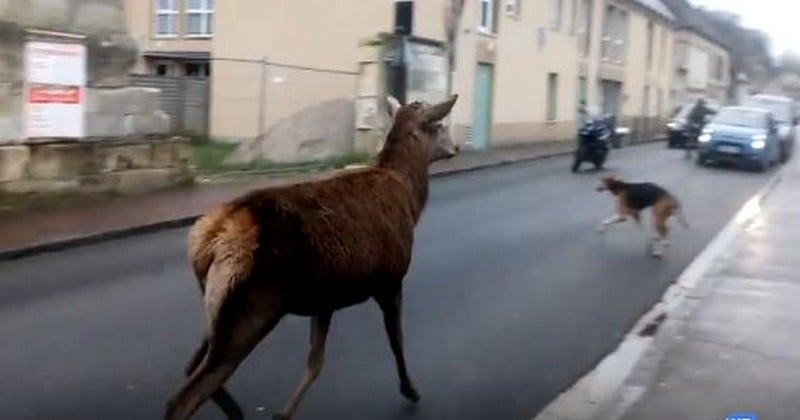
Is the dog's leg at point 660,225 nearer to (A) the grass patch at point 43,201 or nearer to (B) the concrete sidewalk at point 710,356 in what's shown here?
(B) the concrete sidewalk at point 710,356

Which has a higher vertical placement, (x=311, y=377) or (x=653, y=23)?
(x=653, y=23)

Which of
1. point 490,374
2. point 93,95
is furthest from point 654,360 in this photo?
point 93,95

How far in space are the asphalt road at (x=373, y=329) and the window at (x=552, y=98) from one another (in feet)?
77.5

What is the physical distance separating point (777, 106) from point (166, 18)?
2194 cm

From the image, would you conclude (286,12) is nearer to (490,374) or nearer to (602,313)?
(602,313)

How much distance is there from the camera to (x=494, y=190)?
1958cm

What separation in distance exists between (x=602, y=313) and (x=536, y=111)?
89.7 feet

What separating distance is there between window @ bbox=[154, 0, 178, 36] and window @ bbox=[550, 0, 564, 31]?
12923mm

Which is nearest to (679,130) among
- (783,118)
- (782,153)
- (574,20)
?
(783,118)

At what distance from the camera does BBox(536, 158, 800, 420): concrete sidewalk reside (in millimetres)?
6090

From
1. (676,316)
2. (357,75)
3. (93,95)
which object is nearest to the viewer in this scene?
(676,316)

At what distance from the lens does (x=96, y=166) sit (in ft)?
Answer: 46.2

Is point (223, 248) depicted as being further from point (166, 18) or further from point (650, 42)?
point (650, 42)

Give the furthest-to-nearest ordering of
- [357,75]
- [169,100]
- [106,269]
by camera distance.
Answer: [169,100] < [357,75] < [106,269]
